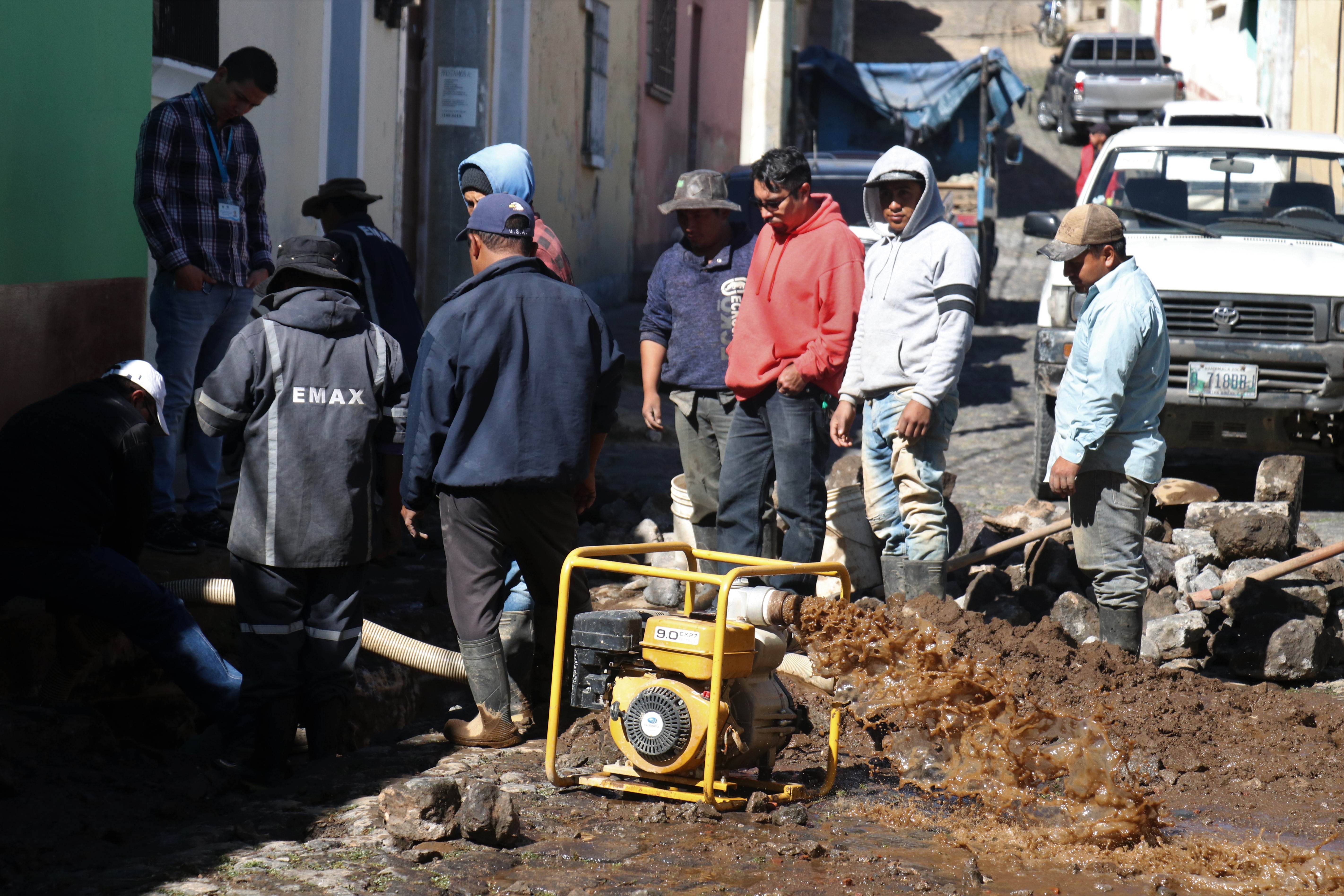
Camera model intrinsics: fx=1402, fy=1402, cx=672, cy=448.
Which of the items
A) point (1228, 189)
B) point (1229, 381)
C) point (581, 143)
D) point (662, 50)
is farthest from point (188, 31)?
point (662, 50)

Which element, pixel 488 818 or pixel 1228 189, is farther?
pixel 1228 189

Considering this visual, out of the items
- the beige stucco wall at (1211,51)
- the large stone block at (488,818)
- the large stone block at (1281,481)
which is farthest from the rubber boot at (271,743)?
the beige stucco wall at (1211,51)

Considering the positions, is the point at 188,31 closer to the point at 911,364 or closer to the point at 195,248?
the point at 195,248

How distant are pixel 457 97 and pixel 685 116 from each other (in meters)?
9.71

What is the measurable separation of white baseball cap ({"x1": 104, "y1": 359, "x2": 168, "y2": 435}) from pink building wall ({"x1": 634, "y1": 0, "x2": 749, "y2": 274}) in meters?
12.1

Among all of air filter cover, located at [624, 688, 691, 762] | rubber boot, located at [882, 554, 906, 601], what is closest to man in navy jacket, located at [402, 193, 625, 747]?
air filter cover, located at [624, 688, 691, 762]

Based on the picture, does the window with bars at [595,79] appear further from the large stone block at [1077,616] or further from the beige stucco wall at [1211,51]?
the beige stucco wall at [1211,51]

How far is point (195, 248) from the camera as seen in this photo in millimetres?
6266

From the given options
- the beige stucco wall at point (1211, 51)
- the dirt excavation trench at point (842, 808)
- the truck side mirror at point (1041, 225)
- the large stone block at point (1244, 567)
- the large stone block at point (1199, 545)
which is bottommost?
the dirt excavation trench at point (842, 808)

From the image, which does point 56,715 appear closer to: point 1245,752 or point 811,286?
point 811,286

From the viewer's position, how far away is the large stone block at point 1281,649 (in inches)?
234

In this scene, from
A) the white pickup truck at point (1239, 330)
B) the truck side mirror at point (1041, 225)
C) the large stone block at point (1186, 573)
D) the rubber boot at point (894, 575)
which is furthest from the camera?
the truck side mirror at point (1041, 225)

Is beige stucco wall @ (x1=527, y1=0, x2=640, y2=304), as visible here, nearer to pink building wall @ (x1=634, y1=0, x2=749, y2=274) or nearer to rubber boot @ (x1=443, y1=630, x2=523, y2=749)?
pink building wall @ (x1=634, y1=0, x2=749, y2=274)

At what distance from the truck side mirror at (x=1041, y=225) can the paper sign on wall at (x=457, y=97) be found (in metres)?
4.37
